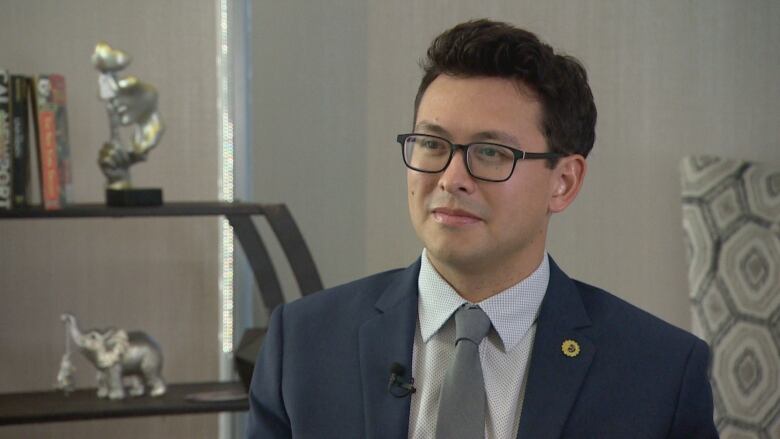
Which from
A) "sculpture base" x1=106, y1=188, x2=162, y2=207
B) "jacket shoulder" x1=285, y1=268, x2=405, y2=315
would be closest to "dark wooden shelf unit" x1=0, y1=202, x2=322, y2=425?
"sculpture base" x1=106, y1=188, x2=162, y2=207

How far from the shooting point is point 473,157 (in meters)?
1.51

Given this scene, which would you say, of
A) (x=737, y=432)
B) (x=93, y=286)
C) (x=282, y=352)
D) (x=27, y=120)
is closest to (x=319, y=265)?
(x=93, y=286)

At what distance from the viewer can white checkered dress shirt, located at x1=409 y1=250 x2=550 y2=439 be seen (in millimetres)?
1524

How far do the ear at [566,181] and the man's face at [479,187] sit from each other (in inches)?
1.7

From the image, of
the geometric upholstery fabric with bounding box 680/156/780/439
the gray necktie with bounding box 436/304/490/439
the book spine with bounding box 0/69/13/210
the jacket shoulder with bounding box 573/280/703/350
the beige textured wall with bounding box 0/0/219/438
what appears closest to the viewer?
the gray necktie with bounding box 436/304/490/439

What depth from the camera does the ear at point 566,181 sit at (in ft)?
5.28

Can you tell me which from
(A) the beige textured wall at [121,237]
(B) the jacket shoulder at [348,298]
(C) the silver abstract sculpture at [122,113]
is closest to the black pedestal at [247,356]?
(A) the beige textured wall at [121,237]

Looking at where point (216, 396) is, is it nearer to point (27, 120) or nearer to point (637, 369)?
point (27, 120)

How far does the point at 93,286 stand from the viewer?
9.88ft

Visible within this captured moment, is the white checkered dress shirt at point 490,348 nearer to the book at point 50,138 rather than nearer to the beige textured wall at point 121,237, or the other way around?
the book at point 50,138

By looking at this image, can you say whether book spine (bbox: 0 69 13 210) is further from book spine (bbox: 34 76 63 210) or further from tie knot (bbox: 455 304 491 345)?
tie knot (bbox: 455 304 491 345)

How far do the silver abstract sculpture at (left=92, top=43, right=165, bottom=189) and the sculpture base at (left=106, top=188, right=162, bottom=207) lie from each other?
0.02 metres

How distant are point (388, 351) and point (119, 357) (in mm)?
1318

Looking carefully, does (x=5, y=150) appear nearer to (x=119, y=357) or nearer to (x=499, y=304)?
(x=119, y=357)
